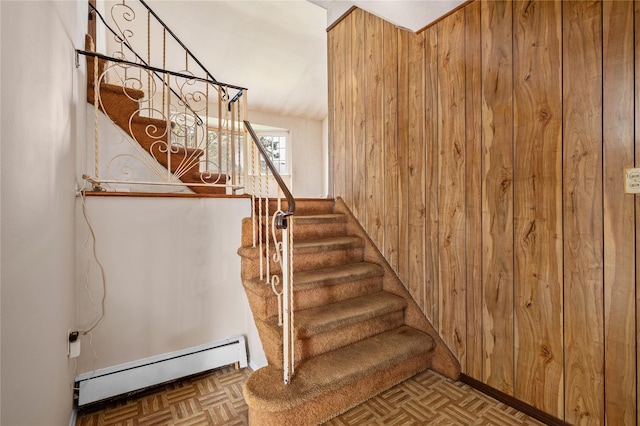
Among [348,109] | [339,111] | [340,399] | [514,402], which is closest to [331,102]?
[339,111]

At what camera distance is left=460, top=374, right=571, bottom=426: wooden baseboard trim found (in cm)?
158

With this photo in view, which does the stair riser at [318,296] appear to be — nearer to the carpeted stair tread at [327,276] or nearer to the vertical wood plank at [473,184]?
the carpeted stair tread at [327,276]

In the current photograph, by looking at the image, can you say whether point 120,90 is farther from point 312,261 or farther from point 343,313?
point 343,313

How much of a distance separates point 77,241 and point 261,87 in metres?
3.83

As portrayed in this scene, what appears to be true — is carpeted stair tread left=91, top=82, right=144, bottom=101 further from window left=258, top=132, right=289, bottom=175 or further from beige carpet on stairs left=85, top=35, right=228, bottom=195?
window left=258, top=132, right=289, bottom=175

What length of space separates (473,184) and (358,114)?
1335mm

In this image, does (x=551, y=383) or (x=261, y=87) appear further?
(x=261, y=87)

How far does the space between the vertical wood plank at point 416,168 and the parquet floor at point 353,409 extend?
1.78 ft

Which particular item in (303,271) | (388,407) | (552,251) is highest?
(552,251)

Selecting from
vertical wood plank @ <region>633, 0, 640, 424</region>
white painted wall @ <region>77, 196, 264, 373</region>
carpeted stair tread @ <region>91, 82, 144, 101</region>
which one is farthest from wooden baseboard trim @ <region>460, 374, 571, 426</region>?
carpeted stair tread @ <region>91, 82, 144, 101</region>

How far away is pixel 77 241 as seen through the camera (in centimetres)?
176

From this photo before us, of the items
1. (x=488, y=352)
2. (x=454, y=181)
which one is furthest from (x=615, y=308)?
(x=454, y=181)

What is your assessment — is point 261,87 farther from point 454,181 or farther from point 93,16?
point 454,181

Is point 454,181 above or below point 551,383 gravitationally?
above
